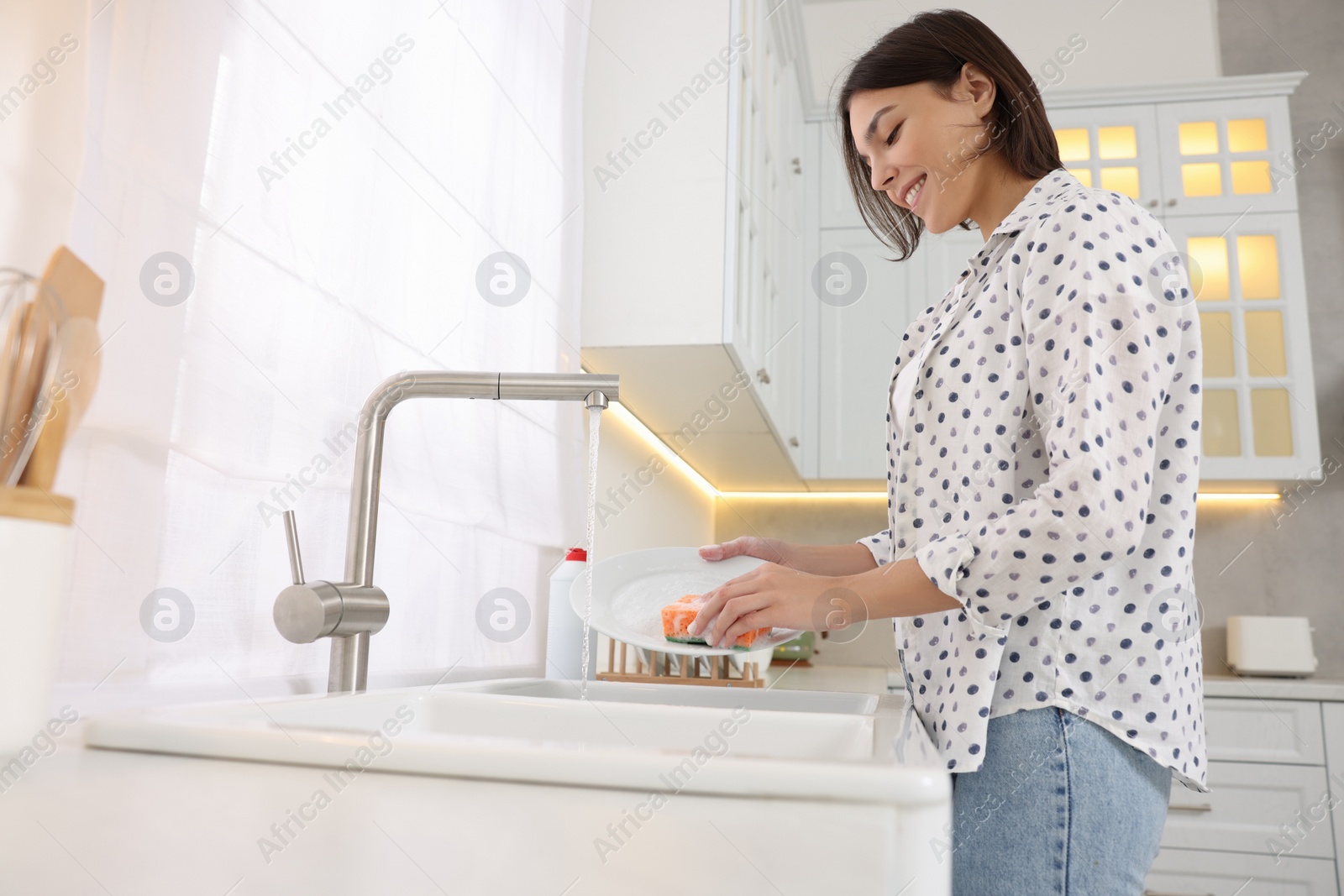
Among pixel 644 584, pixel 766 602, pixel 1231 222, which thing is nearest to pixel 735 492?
pixel 1231 222

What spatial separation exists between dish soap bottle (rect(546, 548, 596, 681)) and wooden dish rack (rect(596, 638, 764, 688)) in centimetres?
14

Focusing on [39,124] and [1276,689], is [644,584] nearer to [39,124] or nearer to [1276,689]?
[39,124]

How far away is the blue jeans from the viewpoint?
0.62 meters

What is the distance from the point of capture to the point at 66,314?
1.79 ft

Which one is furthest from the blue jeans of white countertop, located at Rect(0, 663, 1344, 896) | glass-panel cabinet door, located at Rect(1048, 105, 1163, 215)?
glass-panel cabinet door, located at Rect(1048, 105, 1163, 215)

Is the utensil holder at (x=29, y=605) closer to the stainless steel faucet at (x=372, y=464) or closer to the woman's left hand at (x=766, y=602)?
the stainless steel faucet at (x=372, y=464)

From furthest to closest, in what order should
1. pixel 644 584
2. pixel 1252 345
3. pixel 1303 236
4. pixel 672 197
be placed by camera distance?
pixel 1303 236 → pixel 1252 345 → pixel 672 197 → pixel 644 584

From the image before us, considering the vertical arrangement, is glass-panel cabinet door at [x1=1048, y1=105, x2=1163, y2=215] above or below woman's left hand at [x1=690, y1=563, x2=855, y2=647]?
above

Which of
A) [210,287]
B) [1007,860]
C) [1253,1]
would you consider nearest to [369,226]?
[210,287]

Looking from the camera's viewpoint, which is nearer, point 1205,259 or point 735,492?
point 1205,259

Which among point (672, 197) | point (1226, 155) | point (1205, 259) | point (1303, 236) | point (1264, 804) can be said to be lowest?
point (1264, 804)

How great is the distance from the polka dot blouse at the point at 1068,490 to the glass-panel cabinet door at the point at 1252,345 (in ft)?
7.02

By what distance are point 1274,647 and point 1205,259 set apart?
1061mm

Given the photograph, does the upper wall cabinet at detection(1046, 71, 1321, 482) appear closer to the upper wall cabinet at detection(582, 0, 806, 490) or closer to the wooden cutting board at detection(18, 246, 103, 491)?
the upper wall cabinet at detection(582, 0, 806, 490)
